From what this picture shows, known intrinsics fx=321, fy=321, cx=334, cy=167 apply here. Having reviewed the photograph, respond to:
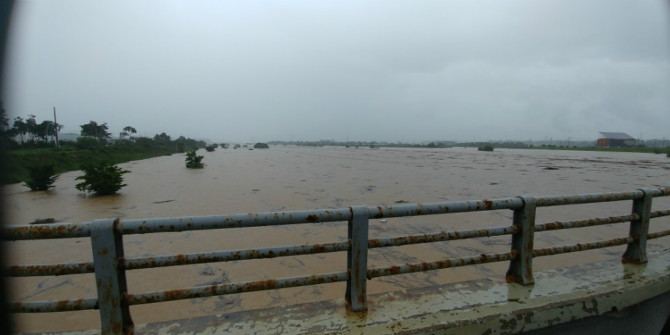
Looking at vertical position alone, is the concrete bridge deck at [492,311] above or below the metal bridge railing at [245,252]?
below

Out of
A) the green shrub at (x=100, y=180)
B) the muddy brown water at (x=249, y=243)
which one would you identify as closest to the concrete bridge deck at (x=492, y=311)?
the muddy brown water at (x=249, y=243)

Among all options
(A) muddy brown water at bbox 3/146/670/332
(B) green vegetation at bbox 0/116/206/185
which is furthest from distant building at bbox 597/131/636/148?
(B) green vegetation at bbox 0/116/206/185

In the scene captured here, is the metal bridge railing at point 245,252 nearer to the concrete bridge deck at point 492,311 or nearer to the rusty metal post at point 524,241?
the rusty metal post at point 524,241

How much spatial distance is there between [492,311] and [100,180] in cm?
1517

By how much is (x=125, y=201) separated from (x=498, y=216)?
41.4 ft

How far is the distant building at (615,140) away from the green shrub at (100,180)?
4388 inches

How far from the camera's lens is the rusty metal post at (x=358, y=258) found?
1921 mm

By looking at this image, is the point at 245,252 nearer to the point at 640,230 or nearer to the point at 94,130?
the point at 640,230

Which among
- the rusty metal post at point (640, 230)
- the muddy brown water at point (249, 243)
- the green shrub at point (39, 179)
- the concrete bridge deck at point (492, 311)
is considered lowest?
the muddy brown water at point (249, 243)

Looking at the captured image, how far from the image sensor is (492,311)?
1.93 m

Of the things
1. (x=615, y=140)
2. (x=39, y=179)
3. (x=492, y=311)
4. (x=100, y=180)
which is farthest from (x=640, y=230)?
(x=615, y=140)

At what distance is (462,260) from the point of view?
2.18 meters

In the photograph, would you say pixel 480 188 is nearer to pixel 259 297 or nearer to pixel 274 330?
pixel 259 297

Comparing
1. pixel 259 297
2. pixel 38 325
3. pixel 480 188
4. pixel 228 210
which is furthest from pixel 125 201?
pixel 480 188
